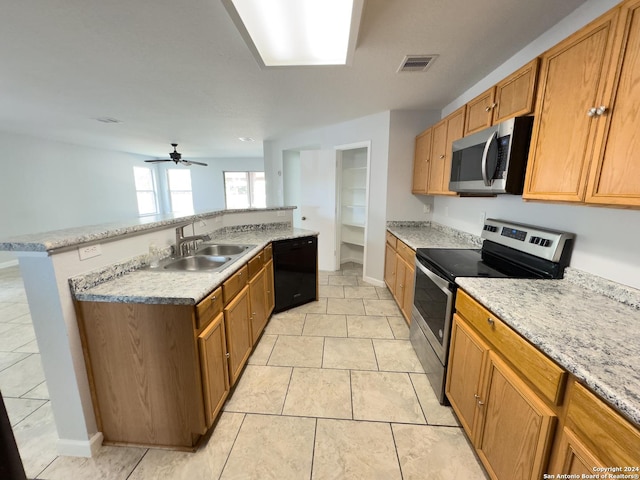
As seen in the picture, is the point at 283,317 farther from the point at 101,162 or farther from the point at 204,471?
the point at 101,162

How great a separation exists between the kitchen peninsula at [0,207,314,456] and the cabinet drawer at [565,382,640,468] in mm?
1515

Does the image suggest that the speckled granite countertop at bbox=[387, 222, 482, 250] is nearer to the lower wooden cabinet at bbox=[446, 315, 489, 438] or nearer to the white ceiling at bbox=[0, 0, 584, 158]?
the lower wooden cabinet at bbox=[446, 315, 489, 438]

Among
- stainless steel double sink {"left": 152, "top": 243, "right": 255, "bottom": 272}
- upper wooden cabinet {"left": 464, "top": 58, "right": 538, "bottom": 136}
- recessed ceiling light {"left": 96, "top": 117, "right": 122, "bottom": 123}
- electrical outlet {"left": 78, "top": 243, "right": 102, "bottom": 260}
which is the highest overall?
recessed ceiling light {"left": 96, "top": 117, "right": 122, "bottom": 123}

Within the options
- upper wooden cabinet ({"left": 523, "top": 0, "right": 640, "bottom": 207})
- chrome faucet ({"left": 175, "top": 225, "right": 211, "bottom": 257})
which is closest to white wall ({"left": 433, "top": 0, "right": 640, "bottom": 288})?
upper wooden cabinet ({"left": 523, "top": 0, "right": 640, "bottom": 207})

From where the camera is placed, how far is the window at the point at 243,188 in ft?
29.2

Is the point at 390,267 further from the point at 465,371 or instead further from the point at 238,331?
the point at 238,331

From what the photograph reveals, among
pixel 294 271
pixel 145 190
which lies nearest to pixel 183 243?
pixel 294 271

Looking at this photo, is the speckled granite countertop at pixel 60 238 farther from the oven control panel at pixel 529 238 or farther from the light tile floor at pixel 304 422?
the oven control panel at pixel 529 238

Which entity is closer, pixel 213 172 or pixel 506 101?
pixel 506 101

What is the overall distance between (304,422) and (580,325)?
150 cm

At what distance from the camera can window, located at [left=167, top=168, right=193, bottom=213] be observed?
8922mm

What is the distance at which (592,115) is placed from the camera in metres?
1.12

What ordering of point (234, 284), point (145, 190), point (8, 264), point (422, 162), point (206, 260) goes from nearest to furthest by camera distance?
point (234, 284)
point (206, 260)
point (422, 162)
point (8, 264)
point (145, 190)

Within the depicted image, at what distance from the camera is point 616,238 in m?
1.31
